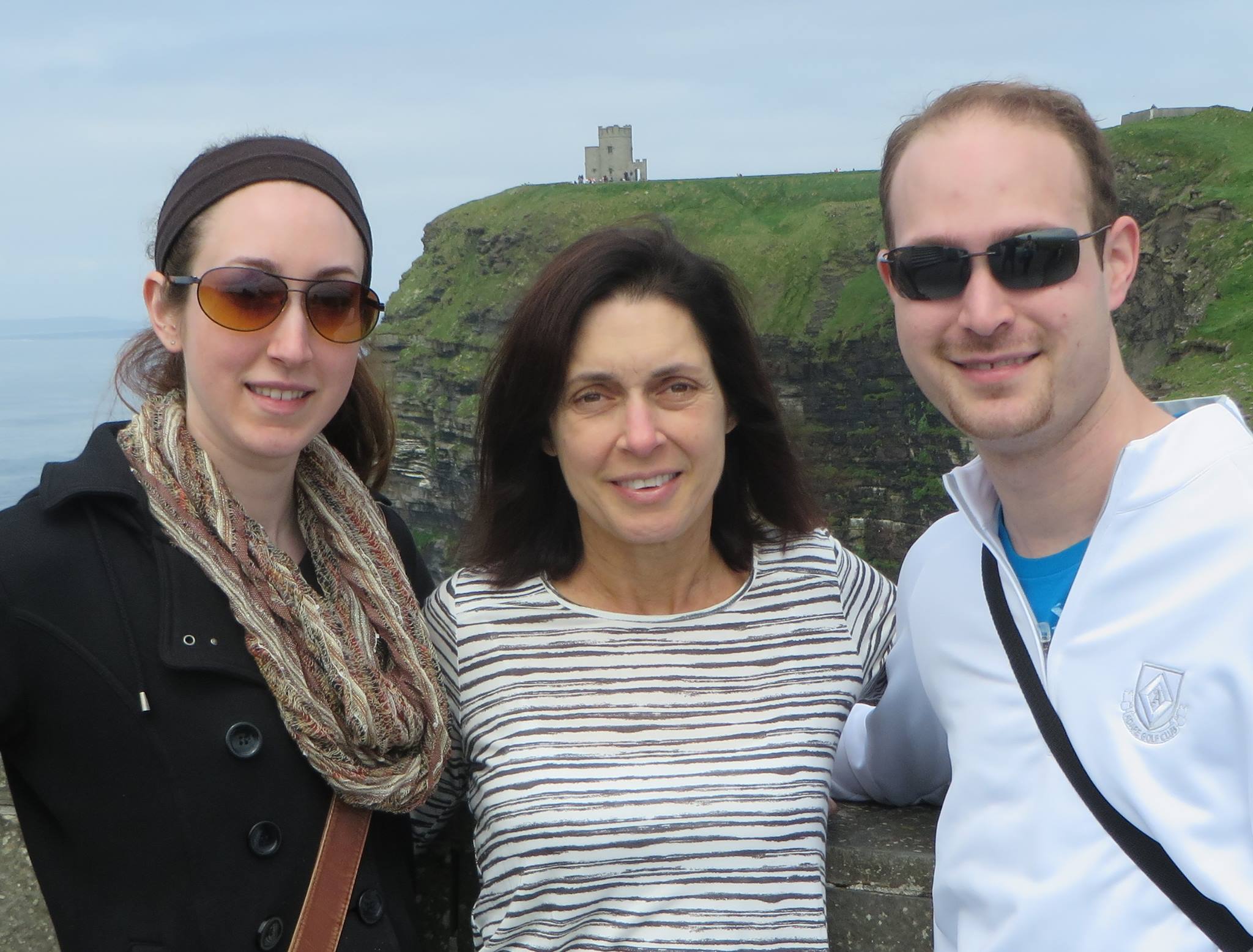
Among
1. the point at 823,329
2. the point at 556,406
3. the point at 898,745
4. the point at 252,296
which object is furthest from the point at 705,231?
the point at 252,296

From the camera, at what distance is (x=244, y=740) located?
2721 mm

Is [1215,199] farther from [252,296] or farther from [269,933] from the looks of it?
[269,933]

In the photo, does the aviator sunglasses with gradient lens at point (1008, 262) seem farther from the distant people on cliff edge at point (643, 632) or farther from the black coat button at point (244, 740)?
the black coat button at point (244, 740)

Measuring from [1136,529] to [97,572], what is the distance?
6.73 feet

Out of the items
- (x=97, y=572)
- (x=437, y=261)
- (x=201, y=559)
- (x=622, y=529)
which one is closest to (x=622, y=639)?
(x=622, y=529)

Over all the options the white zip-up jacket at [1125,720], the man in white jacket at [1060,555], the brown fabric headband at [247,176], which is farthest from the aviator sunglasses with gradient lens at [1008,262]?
the brown fabric headband at [247,176]

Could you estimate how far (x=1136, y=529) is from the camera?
93.8 inches

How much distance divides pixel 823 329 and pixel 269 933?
78.8 meters

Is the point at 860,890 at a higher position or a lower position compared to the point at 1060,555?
lower

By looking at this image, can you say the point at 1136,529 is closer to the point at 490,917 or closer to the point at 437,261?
the point at 490,917

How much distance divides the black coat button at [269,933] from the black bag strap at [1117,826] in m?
1.63

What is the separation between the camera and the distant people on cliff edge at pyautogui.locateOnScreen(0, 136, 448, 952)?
258cm

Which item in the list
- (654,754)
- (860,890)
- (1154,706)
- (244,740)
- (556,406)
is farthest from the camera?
(556,406)

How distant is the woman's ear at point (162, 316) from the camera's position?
301 centimetres
